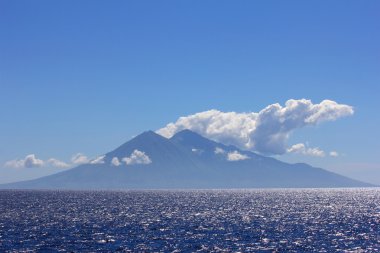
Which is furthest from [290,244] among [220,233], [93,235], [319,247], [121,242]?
[93,235]

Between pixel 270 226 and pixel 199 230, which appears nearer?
pixel 199 230

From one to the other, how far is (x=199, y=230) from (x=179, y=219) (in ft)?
98.6

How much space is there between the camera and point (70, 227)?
119m

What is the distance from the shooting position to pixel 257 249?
86188mm

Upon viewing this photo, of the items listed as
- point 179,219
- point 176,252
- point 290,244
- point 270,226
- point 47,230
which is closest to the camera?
point 176,252

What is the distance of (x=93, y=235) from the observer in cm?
10325

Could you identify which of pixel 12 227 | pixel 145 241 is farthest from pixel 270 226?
pixel 12 227

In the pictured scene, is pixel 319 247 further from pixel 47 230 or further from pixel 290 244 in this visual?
pixel 47 230

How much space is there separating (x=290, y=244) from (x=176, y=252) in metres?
Result: 20.6

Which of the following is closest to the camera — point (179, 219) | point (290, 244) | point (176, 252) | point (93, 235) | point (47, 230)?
point (176, 252)

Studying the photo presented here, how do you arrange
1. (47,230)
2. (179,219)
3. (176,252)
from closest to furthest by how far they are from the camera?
(176,252) < (47,230) < (179,219)

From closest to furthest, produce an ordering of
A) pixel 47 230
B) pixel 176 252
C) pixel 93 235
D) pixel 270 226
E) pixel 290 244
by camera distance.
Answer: pixel 176 252 → pixel 290 244 → pixel 93 235 → pixel 47 230 → pixel 270 226

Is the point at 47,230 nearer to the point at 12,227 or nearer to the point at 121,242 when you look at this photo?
the point at 12,227

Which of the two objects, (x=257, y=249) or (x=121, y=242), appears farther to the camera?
(x=121, y=242)
